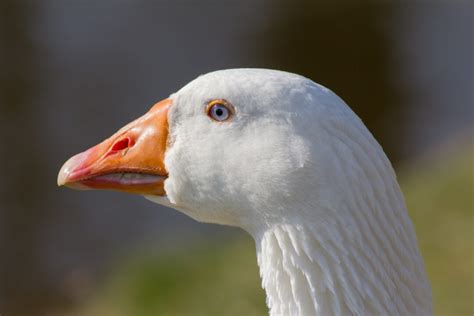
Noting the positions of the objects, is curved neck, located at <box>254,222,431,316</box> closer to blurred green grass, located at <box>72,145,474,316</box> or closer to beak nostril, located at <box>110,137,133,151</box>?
beak nostril, located at <box>110,137,133,151</box>

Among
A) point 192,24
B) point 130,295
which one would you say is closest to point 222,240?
point 130,295

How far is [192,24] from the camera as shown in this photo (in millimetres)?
15477

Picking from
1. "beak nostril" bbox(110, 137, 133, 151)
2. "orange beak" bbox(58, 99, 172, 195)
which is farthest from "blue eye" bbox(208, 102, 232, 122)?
"beak nostril" bbox(110, 137, 133, 151)

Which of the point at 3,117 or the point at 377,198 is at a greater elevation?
the point at 377,198

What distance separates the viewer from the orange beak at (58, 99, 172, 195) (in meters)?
3.34

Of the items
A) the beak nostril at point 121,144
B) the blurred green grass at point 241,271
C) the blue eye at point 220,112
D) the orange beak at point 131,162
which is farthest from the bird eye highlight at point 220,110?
the blurred green grass at point 241,271

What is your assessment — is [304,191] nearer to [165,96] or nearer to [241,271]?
[241,271]

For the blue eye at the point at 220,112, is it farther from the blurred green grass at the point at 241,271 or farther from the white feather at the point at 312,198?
the blurred green grass at the point at 241,271

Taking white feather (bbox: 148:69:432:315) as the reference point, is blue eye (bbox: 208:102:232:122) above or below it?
above

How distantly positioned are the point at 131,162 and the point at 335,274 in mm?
972

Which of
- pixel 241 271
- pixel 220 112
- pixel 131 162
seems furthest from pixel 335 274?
pixel 241 271

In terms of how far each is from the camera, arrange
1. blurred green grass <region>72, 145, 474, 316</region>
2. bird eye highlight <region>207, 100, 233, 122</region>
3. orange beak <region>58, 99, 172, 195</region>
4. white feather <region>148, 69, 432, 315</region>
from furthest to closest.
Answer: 1. blurred green grass <region>72, 145, 474, 316</region>
2. orange beak <region>58, 99, 172, 195</region>
3. bird eye highlight <region>207, 100, 233, 122</region>
4. white feather <region>148, 69, 432, 315</region>

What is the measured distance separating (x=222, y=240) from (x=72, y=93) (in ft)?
17.4

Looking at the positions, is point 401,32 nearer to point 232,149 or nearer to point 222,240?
point 222,240
